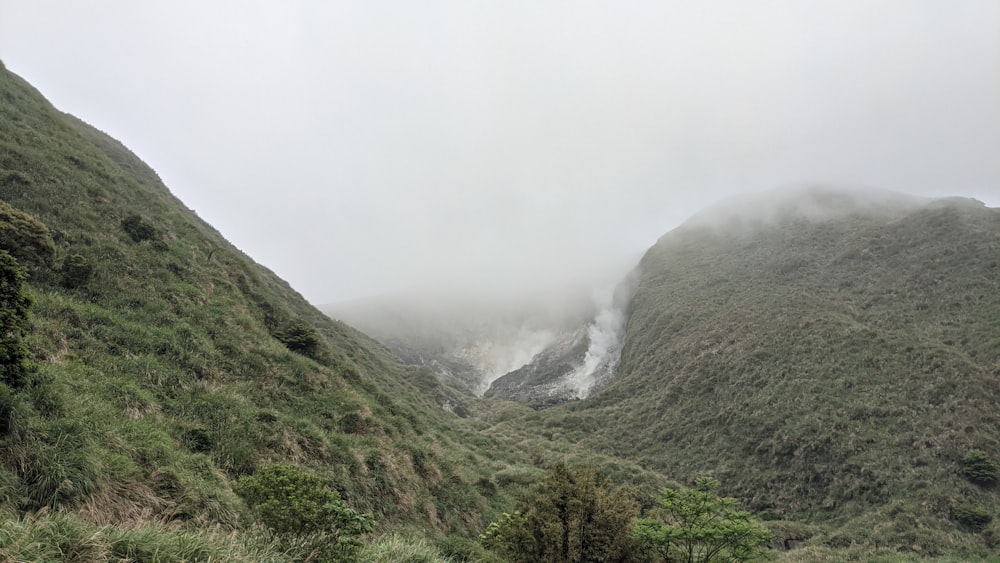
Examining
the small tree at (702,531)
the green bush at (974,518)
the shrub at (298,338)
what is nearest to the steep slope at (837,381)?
the green bush at (974,518)

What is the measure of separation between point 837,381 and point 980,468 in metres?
11.4

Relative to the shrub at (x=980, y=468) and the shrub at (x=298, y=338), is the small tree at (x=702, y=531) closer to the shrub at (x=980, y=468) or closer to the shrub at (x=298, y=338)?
the shrub at (x=298, y=338)

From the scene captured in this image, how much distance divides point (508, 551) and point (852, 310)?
53561 mm

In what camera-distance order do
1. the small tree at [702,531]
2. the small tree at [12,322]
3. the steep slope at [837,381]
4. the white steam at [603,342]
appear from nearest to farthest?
1. the small tree at [12,322]
2. the small tree at [702,531]
3. the steep slope at [837,381]
4. the white steam at [603,342]

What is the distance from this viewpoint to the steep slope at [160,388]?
8.04m

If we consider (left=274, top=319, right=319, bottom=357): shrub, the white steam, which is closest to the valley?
(left=274, top=319, right=319, bottom=357): shrub

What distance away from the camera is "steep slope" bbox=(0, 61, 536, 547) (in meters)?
8.04

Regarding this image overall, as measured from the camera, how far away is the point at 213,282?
2178 centimetres

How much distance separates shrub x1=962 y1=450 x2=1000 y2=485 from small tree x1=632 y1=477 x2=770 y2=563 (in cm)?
2499

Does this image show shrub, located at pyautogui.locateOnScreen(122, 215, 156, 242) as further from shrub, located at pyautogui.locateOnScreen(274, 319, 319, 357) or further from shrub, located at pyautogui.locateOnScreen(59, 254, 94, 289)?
shrub, located at pyautogui.locateOnScreen(274, 319, 319, 357)

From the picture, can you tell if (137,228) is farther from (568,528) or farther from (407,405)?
(568,528)

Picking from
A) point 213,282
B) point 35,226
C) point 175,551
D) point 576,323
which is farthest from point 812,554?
point 576,323

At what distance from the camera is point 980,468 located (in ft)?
86.7

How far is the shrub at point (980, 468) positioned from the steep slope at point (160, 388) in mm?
29523
